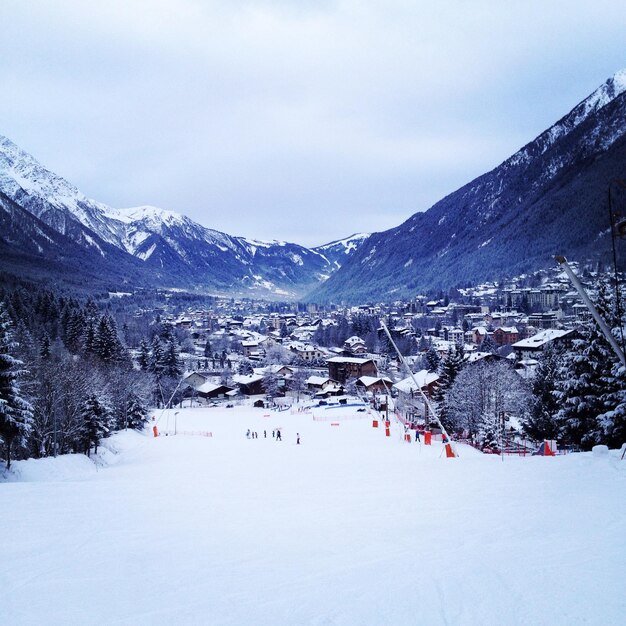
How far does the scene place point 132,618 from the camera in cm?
578

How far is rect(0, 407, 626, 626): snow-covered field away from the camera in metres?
5.75

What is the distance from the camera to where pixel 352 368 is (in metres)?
94.2

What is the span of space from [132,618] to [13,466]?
55.4 feet

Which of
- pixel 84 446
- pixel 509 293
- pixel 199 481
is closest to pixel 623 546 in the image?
pixel 199 481

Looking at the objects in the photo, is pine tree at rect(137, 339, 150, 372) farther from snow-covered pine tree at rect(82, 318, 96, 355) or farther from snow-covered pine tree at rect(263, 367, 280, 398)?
snow-covered pine tree at rect(263, 367, 280, 398)

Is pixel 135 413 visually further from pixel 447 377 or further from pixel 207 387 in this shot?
pixel 207 387

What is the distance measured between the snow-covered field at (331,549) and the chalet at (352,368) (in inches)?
3083

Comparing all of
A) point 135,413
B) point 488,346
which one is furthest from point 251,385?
point 488,346

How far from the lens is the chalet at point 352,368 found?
9319 cm

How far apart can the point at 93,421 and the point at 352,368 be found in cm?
6859

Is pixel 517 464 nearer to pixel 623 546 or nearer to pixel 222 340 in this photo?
pixel 623 546

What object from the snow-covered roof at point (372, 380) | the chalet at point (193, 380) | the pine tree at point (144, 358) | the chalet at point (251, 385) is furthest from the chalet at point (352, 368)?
the pine tree at point (144, 358)

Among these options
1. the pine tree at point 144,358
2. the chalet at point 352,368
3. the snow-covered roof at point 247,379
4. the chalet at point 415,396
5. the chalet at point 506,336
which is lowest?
the chalet at point 415,396

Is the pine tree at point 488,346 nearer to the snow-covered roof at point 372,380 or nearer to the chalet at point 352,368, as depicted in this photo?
the chalet at point 352,368
